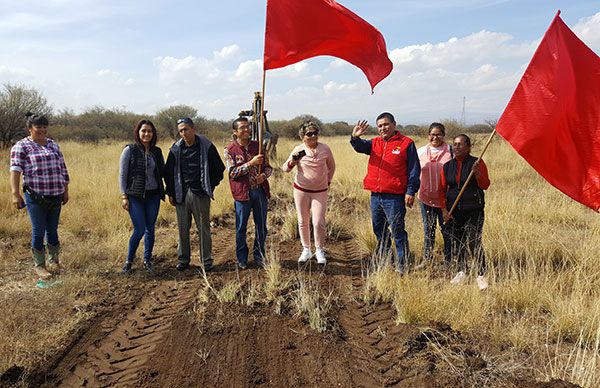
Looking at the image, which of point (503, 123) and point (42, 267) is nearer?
point (503, 123)

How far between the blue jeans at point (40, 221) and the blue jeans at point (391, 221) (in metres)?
4.17

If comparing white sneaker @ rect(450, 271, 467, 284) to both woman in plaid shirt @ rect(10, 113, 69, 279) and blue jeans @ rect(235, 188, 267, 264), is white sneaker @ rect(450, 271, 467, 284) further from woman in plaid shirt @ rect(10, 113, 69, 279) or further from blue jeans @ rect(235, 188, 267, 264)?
woman in plaid shirt @ rect(10, 113, 69, 279)

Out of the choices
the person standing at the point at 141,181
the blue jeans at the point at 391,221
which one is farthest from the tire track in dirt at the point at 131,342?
the blue jeans at the point at 391,221

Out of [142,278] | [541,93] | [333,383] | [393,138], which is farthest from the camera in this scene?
[142,278]

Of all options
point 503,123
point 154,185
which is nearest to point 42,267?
point 154,185

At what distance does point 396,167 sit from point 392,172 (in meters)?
0.08

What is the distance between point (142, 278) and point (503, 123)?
4762mm

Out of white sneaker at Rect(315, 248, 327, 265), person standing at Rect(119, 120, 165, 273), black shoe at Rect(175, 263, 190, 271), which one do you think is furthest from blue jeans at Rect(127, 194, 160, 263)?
white sneaker at Rect(315, 248, 327, 265)

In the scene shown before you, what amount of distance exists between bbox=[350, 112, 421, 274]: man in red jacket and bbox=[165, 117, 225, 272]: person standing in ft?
6.31

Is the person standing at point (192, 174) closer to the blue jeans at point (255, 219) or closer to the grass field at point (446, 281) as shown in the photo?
the blue jeans at point (255, 219)

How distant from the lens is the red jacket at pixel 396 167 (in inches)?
195

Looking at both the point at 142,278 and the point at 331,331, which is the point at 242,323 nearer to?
the point at 331,331

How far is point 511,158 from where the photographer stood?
15586 mm

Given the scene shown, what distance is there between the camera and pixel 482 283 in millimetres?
4672
